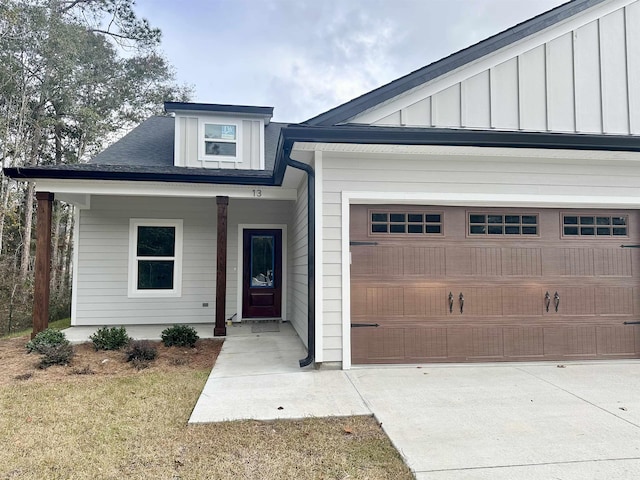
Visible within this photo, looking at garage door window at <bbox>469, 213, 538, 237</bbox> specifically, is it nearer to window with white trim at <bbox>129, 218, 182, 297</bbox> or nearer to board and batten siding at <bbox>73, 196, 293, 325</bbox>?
board and batten siding at <bbox>73, 196, 293, 325</bbox>

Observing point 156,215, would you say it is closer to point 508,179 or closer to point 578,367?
point 508,179

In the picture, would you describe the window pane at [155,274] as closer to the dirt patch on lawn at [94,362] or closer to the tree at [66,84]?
the dirt patch on lawn at [94,362]

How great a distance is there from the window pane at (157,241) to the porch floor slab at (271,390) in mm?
3307

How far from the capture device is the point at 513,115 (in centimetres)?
496

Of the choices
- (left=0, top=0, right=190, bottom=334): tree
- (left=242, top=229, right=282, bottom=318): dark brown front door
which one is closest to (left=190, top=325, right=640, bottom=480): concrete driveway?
(left=242, top=229, right=282, bottom=318): dark brown front door

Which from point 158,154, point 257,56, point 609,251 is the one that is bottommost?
point 609,251

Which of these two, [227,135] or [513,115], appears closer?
[513,115]

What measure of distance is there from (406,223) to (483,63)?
2277mm

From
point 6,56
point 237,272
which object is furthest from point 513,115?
point 6,56

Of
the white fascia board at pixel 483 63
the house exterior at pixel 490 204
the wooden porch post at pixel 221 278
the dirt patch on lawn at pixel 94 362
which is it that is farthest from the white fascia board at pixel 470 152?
the dirt patch on lawn at pixel 94 362

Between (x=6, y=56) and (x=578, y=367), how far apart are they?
51.5ft

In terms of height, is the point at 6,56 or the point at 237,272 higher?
the point at 6,56

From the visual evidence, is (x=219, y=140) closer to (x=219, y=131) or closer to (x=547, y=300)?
(x=219, y=131)

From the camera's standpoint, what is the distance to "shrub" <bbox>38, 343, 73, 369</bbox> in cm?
493
